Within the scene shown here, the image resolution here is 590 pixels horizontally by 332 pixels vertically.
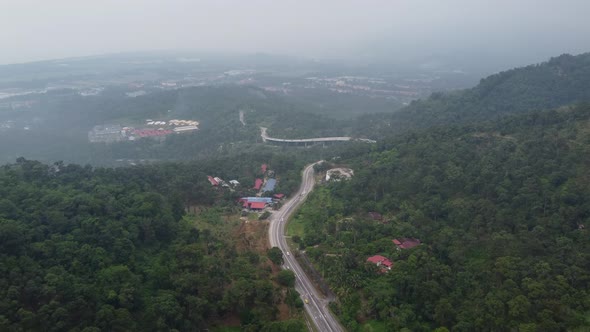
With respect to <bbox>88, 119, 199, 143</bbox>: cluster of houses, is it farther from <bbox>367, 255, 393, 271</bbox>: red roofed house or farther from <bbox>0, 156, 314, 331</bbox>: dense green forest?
<bbox>367, 255, 393, 271</bbox>: red roofed house

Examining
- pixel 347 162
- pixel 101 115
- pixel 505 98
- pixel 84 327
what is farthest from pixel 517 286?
pixel 101 115

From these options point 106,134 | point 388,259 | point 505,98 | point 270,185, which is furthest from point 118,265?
point 505,98

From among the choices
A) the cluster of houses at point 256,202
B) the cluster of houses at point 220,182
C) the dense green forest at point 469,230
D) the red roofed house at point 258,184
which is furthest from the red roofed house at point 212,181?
the dense green forest at point 469,230

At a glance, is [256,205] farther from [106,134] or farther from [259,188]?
[106,134]

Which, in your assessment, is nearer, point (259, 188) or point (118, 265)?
point (118, 265)

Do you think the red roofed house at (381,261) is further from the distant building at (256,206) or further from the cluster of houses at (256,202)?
the cluster of houses at (256,202)

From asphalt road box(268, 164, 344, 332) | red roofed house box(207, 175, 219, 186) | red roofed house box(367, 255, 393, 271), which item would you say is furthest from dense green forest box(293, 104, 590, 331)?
red roofed house box(207, 175, 219, 186)

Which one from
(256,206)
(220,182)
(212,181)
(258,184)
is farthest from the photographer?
(258,184)
